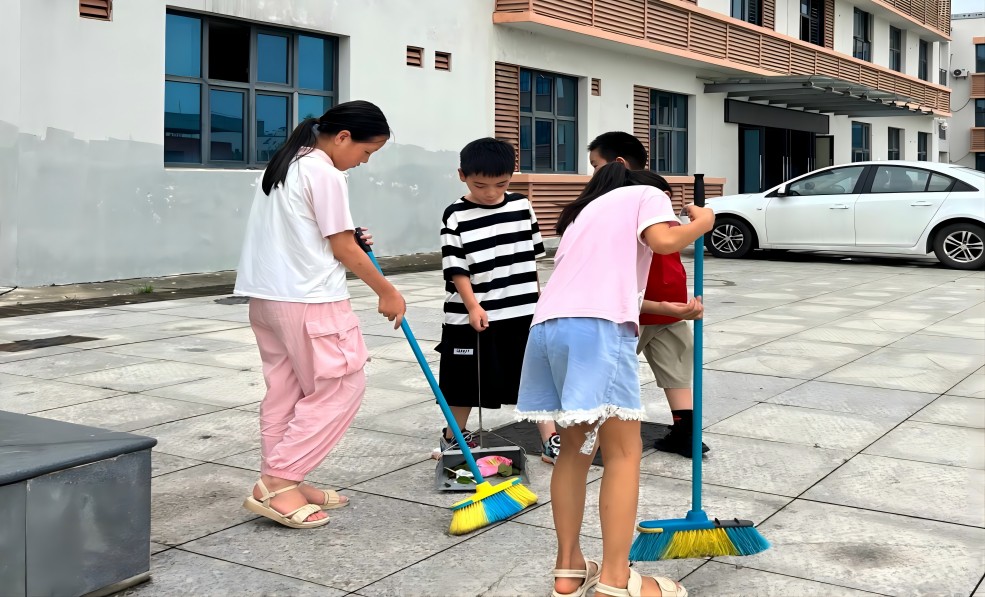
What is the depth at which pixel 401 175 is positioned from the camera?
1574 centimetres

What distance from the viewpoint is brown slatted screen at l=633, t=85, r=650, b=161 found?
20.9 m

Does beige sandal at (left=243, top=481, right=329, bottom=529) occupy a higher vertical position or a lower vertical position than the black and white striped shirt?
lower

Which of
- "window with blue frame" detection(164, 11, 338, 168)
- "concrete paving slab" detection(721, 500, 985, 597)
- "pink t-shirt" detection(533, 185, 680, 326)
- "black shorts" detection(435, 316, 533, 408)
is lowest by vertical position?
"concrete paving slab" detection(721, 500, 985, 597)

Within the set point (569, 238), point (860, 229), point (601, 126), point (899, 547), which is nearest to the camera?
point (569, 238)

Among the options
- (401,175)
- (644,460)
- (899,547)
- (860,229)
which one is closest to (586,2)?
(401,175)

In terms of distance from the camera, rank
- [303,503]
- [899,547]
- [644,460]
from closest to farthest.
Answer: [899,547], [303,503], [644,460]

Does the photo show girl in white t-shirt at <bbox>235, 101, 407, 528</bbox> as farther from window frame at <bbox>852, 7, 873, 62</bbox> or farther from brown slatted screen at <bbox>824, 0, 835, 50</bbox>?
window frame at <bbox>852, 7, 873, 62</bbox>

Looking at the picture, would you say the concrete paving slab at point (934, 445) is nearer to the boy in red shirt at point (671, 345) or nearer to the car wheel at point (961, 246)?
the boy in red shirt at point (671, 345)

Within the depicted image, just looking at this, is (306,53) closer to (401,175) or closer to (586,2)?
(401,175)

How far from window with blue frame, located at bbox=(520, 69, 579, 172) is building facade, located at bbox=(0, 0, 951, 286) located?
4 centimetres

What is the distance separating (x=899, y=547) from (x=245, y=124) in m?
11.2

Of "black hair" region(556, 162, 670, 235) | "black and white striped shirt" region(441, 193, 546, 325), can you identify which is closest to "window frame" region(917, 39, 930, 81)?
"black and white striped shirt" region(441, 193, 546, 325)

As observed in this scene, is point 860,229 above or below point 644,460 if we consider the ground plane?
above

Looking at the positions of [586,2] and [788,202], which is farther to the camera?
[586,2]
